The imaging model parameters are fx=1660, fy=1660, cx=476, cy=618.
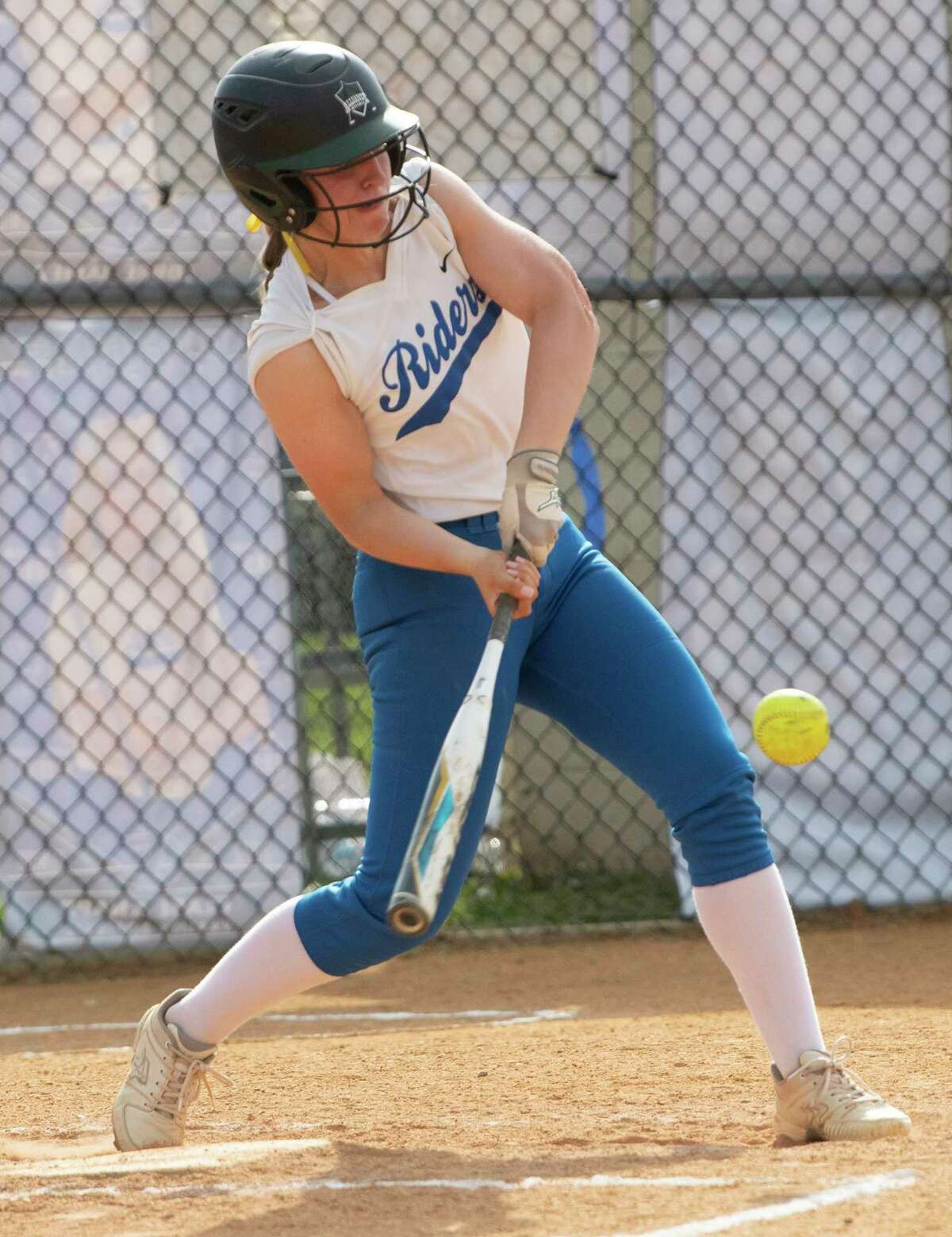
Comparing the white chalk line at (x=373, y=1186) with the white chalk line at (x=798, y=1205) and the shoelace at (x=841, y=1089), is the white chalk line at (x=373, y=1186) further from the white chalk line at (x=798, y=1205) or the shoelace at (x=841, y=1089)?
the shoelace at (x=841, y=1089)

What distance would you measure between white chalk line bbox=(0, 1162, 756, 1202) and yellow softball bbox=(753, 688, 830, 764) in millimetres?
2088

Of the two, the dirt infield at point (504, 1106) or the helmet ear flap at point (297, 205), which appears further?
the helmet ear flap at point (297, 205)

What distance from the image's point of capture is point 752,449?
532cm

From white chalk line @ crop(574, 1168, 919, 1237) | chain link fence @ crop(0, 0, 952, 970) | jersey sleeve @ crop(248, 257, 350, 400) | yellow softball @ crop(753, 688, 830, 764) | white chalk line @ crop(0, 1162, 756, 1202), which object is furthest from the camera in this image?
chain link fence @ crop(0, 0, 952, 970)

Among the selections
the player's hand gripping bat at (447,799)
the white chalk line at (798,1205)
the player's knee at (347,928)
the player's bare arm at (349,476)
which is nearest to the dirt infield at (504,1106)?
the white chalk line at (798,1205)

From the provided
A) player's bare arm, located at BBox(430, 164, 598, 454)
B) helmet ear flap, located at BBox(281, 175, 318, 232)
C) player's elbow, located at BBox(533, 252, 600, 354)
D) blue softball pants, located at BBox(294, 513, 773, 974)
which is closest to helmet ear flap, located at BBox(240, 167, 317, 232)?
helmet ear flap, located at BBox(281, 175, 318, 232)

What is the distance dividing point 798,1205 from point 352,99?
1.72 metres

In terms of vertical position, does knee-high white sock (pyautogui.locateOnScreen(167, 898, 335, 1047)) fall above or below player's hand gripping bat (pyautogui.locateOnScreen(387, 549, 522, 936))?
below

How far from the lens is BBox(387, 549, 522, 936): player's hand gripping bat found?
2254 millimetres

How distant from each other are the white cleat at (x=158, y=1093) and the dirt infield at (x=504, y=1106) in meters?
0.06

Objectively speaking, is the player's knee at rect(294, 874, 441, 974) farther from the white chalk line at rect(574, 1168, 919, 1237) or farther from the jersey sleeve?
the jersey sleeve

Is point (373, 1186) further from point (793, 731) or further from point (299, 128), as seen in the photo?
point (793, 731)

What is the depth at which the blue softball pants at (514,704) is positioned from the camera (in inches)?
105

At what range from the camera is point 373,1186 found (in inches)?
96.4
